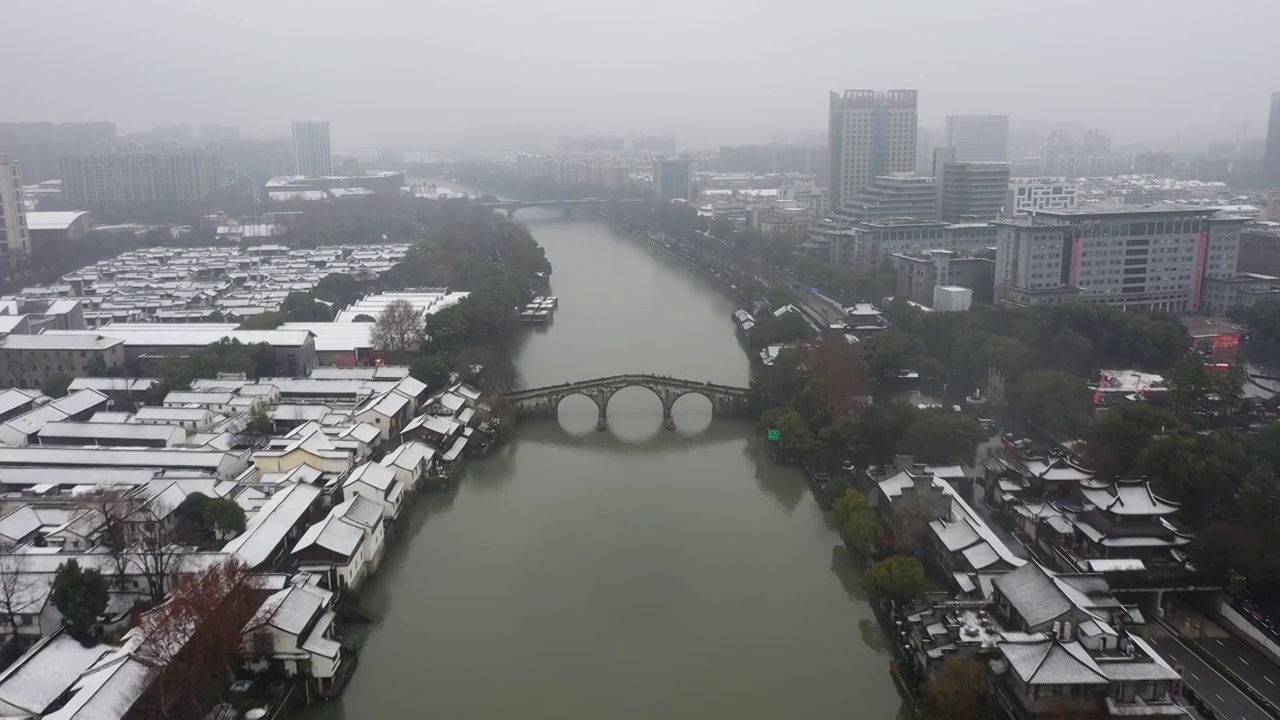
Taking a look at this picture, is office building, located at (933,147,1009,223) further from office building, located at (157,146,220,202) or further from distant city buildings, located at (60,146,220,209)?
distant city buildings, located at (60,146,220,209)

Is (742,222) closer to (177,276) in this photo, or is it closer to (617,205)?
(617,205)

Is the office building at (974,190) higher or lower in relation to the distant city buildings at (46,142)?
lower

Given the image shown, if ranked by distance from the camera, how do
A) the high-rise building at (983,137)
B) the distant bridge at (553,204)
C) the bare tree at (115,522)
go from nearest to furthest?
the bare tree at (115,522) < the distant bridge at (553,204) < the high-rise building at (983,137)

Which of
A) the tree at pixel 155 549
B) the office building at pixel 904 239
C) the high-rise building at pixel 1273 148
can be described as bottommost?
the tree at pixel 155 549

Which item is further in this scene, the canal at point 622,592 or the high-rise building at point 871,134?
the high-rise building at point 871,134

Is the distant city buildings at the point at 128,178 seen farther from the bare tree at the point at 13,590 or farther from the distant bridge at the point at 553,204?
the bare tree at the point at 13,590

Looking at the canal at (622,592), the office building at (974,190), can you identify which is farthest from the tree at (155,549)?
the office building at (974,190)

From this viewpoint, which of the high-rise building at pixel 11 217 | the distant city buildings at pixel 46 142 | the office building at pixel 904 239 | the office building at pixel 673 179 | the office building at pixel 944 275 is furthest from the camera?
the office building at pixel 673 179
